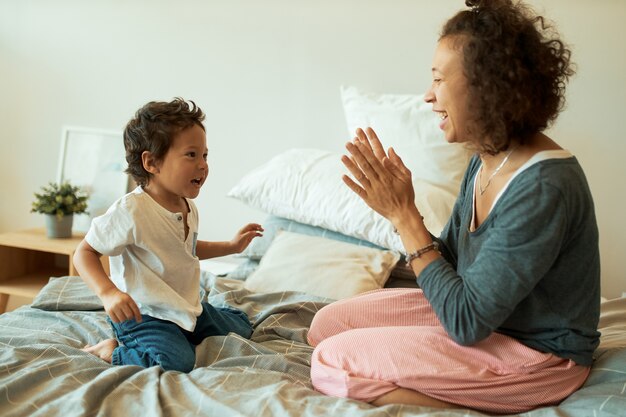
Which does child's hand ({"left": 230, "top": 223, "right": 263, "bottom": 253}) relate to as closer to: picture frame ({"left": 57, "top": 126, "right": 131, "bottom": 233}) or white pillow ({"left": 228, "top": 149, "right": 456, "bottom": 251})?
white pillow ({"left": 228, "top": 149, "right": 456, "bottom": 251})

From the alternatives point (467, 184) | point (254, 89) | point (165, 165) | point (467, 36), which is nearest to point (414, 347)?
point (467, 184)

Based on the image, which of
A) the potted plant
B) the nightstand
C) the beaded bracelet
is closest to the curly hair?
the beaded bracelet

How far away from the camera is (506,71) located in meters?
1.19

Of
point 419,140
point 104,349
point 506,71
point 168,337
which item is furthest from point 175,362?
point 419,140

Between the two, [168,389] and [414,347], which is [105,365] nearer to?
[168,389]

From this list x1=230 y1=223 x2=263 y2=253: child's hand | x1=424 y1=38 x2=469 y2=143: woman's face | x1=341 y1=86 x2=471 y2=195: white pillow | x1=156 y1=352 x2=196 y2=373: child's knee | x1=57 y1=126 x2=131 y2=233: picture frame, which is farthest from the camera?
x1=57 y1=126 x2=131 y2=233: picture frame

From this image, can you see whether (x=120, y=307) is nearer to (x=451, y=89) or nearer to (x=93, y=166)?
(x=451, y=89)

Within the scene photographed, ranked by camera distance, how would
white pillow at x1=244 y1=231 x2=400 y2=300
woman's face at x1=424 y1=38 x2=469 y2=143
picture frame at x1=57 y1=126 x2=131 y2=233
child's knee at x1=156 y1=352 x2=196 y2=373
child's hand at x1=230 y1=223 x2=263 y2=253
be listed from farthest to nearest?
picture frame at x1=57 y1=126 x2=131 y2=233 → white pillow at x1=244 y1=231 x2=400 y2=300 → child's hand at x1=230 y1=223 x2=263 y2=253 → child's knee at x1=156 y1=352 x2=196 y2=373 → woman's face at x1=424 y1=38 x2=469 y2=143

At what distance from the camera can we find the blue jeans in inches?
54.6

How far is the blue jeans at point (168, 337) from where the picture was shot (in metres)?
1.39

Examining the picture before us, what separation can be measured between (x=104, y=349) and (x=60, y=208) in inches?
56.6

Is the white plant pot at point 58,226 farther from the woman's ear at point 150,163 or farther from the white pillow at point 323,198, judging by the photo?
the woman's ear at point 150,163

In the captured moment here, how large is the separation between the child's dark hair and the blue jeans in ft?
1.15

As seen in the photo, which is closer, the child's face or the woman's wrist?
the woman's wrist
